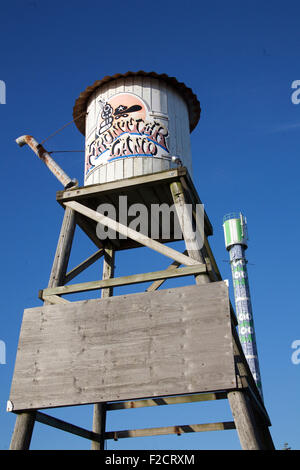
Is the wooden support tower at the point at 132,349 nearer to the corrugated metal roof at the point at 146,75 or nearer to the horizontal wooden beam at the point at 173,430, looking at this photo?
Result: the horizontal wooden beam at the point at 173,430

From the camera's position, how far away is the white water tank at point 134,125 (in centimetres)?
851

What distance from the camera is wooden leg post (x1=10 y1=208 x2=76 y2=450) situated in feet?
21.0

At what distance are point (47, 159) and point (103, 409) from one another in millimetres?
5046

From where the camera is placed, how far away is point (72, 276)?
8742mm

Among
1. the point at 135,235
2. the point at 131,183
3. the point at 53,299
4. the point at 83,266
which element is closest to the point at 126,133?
the point at 131,183

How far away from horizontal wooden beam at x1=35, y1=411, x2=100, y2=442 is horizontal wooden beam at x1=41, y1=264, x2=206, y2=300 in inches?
69.8

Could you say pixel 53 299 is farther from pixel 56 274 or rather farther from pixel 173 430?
pixel 173 430

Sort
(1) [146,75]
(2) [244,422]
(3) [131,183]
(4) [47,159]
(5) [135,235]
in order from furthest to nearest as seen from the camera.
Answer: (4) [47,159] < (1) [146,75] < (3) [131,183] < (5) [135,235] < (2) [244,422]

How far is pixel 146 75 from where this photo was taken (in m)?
9.18

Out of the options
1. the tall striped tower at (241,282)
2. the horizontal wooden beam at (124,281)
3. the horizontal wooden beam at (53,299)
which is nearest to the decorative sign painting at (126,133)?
the horizontal wooden beam at (124,281)

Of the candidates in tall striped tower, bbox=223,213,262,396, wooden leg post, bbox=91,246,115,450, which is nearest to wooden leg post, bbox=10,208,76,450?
wooden leg post, bbox=91,246,115,450

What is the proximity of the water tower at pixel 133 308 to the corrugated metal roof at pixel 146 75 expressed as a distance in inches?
1.0

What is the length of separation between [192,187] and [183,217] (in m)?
0.96
